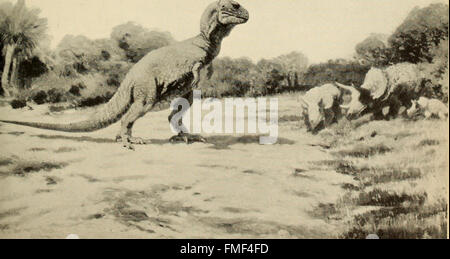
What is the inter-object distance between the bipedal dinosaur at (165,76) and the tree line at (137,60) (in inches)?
3.0

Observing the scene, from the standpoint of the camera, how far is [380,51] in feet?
13.8

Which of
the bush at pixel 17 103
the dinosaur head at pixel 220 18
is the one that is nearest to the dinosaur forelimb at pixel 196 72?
the dinosaur head at pixel 220 18

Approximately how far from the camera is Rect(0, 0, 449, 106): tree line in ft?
13.6

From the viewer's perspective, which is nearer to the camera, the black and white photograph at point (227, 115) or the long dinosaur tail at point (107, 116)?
the black and white photograph at point (227, 115)

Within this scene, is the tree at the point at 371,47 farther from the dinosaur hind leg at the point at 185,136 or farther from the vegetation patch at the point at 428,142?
the dinosaur hind leg at the point at 185,136

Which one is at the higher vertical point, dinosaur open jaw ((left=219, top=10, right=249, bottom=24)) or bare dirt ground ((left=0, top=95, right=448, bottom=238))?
dinosaur open jaw ((left=219, top=10, right=249, bottom=24))

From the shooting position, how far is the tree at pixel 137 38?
13.5 ft

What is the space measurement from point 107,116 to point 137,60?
19.0 inches

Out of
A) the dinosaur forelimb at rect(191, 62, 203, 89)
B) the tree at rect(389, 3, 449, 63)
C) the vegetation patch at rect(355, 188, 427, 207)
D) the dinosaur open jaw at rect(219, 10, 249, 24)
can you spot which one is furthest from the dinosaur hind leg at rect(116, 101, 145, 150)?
the tree at rect(389, 3, 449, 63)

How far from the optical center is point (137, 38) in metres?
4.11

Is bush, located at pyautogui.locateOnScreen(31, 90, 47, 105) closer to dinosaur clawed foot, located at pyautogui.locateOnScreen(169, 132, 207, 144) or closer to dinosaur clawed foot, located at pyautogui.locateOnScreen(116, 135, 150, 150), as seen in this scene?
dinosaur clawed foot, located at pyautogui.locateOnScreen(116, 135, 150, 150)

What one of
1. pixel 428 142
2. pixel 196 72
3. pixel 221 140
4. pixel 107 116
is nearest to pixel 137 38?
pixel 196 72

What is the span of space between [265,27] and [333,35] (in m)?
0.52

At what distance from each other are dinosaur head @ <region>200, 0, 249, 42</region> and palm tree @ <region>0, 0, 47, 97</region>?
122 cm
